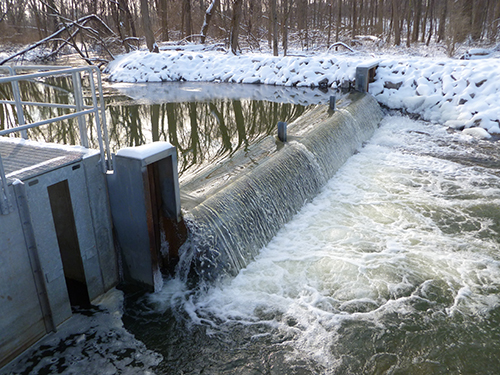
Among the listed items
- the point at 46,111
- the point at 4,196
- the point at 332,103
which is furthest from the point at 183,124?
the point at 4,196

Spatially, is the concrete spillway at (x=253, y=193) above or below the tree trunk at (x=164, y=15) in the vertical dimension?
below

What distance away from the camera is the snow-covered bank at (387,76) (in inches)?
474

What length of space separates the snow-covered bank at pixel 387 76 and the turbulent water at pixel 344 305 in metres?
5.72

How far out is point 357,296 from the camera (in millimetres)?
4812

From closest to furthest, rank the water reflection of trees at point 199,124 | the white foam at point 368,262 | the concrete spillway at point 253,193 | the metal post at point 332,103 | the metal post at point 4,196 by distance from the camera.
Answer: the metal post at point 4,196 < the white foam at point 368,262 < the concrete spillway at point 253,193 < the water reflection of trees at point 199,124 < the metal post at point 332,103

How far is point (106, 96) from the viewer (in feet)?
50.4

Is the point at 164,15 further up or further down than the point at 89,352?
further up

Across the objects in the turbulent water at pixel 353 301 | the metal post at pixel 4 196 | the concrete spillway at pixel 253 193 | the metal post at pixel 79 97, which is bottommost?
the turbulent water at pixel 353 301

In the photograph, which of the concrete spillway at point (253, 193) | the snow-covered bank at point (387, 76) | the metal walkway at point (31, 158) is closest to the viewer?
the metal walkway at point (31, 158)

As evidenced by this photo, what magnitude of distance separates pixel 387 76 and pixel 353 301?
11.4 metres

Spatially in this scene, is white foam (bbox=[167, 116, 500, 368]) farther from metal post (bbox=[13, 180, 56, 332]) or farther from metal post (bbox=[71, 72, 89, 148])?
metal post (bbox=[71, 72, 89, 148])

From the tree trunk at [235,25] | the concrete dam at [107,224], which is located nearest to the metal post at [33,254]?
the concrete dam at [107,224]

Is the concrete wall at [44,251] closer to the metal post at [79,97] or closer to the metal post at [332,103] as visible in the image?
the metal post at [79,97]

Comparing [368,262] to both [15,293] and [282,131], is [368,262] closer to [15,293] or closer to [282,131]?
[282,131]
